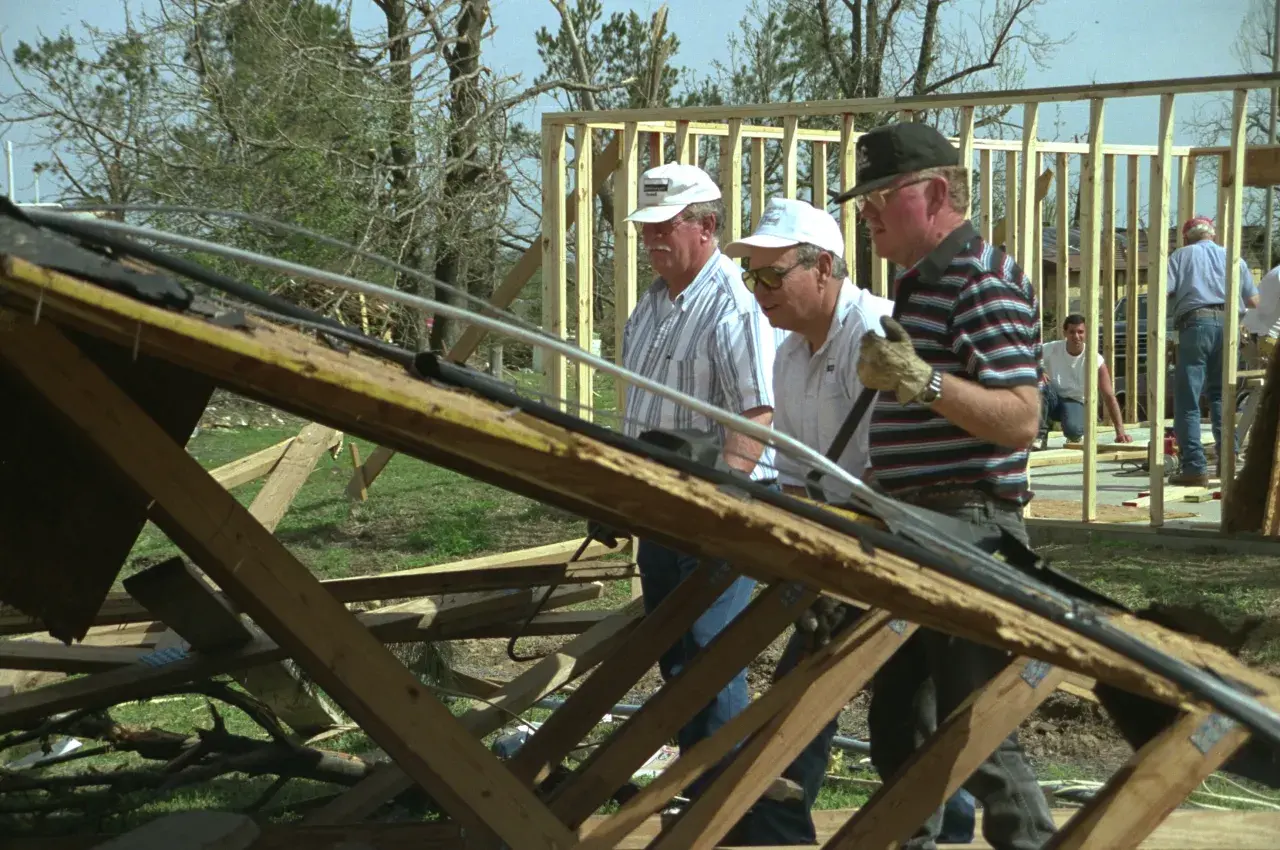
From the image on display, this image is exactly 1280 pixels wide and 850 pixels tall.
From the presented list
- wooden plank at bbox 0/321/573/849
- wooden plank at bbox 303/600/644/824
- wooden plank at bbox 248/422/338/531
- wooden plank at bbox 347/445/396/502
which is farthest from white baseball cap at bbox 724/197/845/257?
wooden plank at bbox 347/445/396/502

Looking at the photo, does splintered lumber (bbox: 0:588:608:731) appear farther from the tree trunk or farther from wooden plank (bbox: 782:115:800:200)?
the tree trunk

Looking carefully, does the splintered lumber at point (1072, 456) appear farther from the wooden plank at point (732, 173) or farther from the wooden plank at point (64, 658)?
the wooden plank at point (64, 658)

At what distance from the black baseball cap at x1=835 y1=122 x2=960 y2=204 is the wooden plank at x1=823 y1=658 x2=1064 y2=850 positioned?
1229 millimetres

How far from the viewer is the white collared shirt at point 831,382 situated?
3.48 meters

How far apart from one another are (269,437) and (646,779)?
13.5 metres

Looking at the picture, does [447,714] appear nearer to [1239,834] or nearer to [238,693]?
[1239,834]

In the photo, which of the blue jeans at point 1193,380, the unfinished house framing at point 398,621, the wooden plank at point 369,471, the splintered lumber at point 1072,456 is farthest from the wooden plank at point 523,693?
the splintered lumber at point 1072,456

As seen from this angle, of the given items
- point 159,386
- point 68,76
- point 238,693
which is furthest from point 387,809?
point 68,76

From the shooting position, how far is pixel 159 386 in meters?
2.67

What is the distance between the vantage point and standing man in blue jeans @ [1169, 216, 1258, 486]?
1029 centimetres

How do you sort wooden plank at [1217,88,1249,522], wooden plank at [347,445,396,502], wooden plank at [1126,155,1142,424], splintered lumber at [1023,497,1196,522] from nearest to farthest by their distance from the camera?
wooden plank at [1217,88,1249,522]
splintered lumber at [1023,497,1196,522]
wooden plank at [347,445,396,502]
wooden plank at [1126,155,1142,424]

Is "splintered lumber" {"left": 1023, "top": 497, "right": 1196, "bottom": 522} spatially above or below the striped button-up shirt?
below

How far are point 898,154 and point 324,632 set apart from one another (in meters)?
1.76

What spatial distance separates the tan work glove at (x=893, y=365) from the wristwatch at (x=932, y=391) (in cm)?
1
